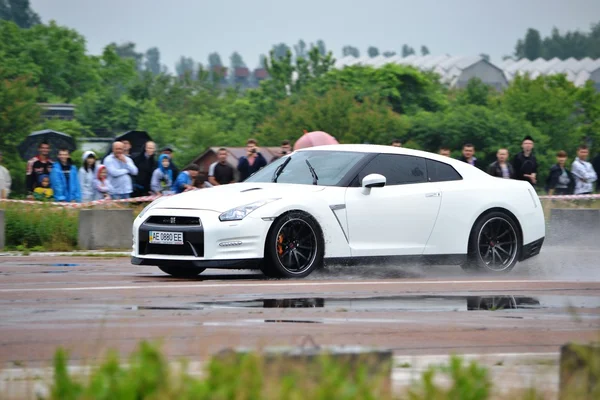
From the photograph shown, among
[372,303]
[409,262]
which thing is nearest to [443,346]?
[372,303]

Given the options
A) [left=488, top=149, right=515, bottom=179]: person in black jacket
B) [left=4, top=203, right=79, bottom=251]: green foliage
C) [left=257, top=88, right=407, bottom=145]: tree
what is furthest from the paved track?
[left=257, top=88, right=407, bottom=145]: tree

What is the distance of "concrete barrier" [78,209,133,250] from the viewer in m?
19.8

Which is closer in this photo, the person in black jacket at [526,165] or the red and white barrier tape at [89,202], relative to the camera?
the red and white barrier tape at [89,202]

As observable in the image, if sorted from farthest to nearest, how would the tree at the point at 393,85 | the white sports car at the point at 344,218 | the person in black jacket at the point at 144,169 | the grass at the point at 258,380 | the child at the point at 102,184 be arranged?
the tree at the point at 393,85
the person in black jacket at the point at 144,169
the child at the point at 102,184
the white sports car at the point at 344,218
the grass at the point at 258,380

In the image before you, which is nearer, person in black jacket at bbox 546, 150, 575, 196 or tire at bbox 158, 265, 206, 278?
tire at bbox 158, 265, 206, 278

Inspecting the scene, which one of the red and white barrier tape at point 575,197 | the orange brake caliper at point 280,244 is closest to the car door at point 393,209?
the orange brake caliper at point 280,244

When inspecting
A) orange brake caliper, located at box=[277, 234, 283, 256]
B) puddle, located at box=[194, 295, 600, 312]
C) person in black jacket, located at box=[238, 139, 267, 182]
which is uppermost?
person in black jacket, located at box=[238, 139, 267, 182]

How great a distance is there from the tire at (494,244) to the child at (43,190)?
29.7ft

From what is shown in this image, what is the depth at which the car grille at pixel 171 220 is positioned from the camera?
1299cm

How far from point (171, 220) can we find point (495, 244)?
399 centimetres

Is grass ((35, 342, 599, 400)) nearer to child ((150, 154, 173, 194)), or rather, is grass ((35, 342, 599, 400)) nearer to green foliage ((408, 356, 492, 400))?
green foliage ((408, 356, 492, 400))

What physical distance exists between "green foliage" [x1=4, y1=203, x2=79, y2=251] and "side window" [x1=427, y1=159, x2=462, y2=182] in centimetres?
740

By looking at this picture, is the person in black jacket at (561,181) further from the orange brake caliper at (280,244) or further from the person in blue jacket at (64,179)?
the orange brake caliper at (280,244)

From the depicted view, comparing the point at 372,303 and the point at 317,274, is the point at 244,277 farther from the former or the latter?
the point at 372,303
